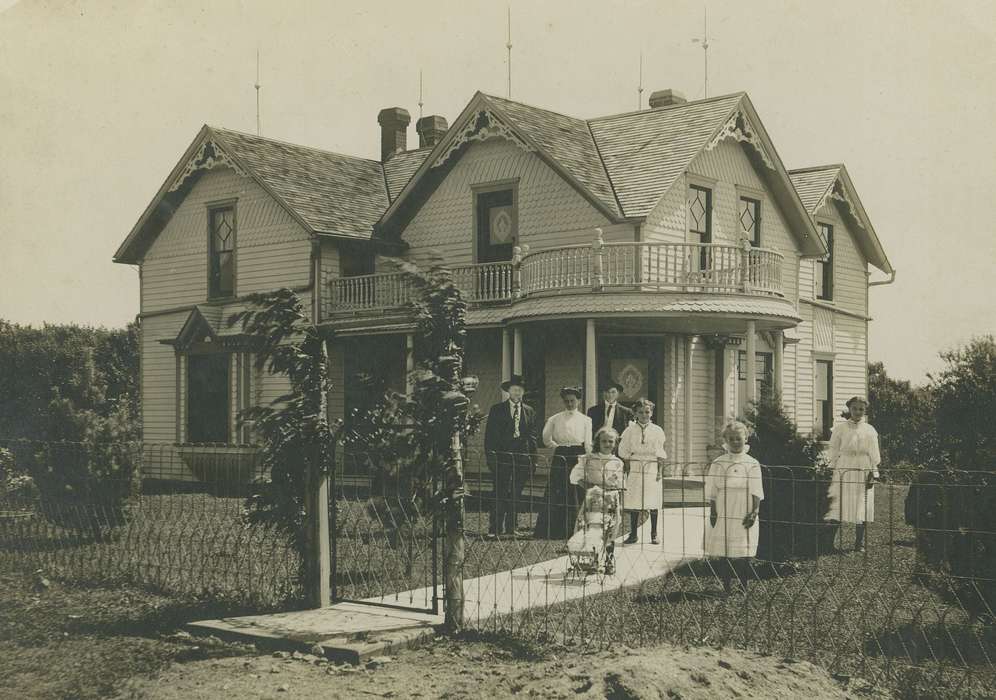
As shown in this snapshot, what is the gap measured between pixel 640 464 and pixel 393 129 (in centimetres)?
1768

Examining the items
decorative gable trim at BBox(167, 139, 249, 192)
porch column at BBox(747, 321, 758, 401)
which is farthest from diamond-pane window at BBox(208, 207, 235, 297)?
porch column at BBox(747, 321, 758, 401)

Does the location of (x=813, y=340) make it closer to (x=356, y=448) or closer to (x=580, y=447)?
(x=580, y=447)

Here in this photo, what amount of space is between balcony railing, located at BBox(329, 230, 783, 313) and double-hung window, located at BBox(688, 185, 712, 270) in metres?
0.25

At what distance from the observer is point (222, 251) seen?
→ 80.1 feet

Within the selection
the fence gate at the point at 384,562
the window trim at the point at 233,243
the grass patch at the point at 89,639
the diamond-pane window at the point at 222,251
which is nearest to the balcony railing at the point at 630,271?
the window trim at the point at 233,243

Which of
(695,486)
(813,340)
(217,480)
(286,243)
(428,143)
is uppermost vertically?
(428,143)

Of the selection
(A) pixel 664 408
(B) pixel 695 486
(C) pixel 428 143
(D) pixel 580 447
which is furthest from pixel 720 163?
(D) pixel 580 447

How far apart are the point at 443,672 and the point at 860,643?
3.03 metres

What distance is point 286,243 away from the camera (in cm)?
2292

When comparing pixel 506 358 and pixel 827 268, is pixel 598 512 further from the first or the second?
pixel 827 268

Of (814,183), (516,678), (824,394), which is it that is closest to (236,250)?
(814,183)

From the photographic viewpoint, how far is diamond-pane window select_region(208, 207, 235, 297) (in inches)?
955

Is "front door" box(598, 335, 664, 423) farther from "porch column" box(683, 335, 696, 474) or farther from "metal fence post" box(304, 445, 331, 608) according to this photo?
"metal fence post" box(304, 445, 331, 608)

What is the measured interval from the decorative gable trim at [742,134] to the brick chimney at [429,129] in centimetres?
904
